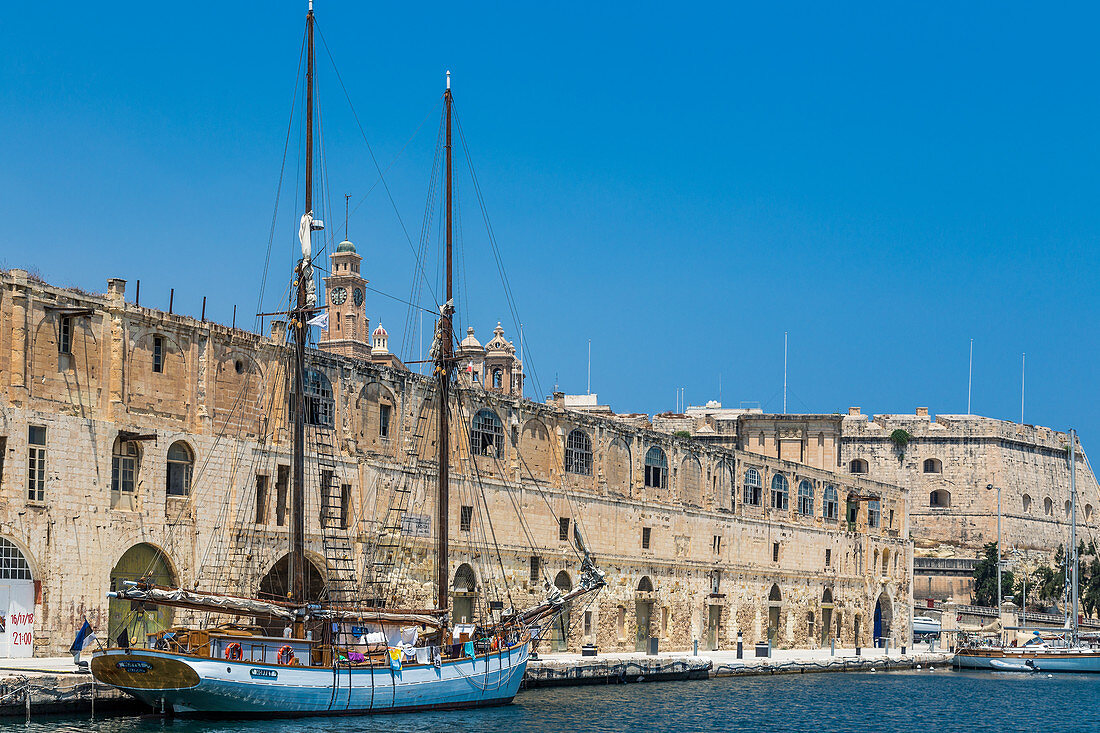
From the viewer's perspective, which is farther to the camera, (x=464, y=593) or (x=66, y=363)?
(x=464, y=593)

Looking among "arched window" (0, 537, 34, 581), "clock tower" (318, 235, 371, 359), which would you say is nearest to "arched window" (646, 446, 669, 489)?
"arched window" (0, 537, 34, 581)

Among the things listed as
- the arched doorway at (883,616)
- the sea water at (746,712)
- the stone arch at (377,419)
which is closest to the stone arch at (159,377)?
the stone arch at (377,419)

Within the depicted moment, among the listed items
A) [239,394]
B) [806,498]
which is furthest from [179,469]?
[806,498]

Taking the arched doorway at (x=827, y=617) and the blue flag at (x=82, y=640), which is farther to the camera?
the arched doorway at (x=827, y=617)

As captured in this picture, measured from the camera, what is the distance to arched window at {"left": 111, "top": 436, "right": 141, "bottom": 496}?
1597 inches

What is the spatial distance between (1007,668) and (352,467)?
39322 mm

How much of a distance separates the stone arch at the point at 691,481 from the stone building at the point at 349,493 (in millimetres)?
123

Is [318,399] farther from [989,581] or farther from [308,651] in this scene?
[989,581]

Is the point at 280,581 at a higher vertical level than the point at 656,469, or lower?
lower

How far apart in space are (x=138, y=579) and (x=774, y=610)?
3995cm

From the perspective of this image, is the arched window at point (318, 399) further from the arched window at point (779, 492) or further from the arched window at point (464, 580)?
the arched window at point (779, 492)

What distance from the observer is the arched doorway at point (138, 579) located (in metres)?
40.8

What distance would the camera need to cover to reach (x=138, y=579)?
41.4m

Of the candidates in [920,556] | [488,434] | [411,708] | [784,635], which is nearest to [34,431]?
[411,708]
